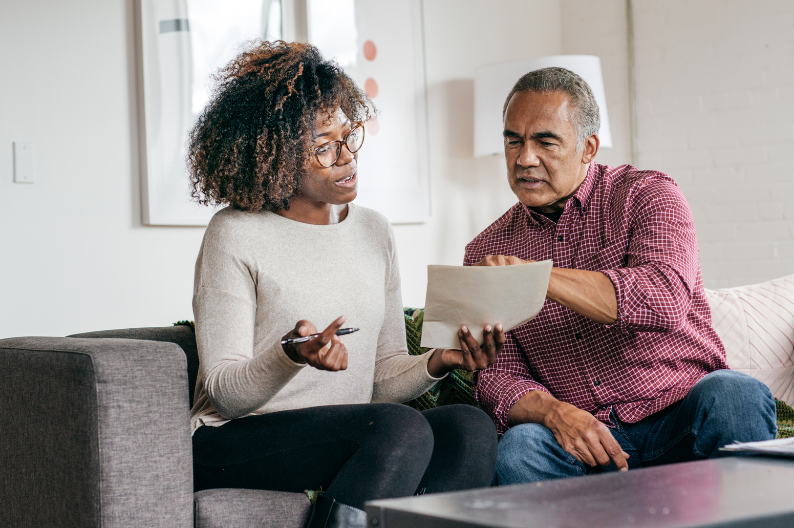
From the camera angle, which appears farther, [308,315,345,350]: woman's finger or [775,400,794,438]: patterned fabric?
[775,400,794,438]: patterned fabric

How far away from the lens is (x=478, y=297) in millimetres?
1352

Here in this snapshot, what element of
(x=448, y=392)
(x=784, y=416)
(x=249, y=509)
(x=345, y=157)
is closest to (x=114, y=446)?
(x=249, y=509)

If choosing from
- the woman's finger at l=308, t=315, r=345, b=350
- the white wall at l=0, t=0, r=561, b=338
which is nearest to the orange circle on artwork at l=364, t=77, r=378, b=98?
the white wall at l=0, t=0, r=561, b=338

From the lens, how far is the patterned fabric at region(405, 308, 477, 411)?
1.91 m

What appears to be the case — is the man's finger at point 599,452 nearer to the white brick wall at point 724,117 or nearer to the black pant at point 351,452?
the black pant at point 351,452

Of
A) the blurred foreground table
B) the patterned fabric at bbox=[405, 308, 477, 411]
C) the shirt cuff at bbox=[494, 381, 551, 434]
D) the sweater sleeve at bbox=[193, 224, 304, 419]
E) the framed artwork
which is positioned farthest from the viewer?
the framed artwork

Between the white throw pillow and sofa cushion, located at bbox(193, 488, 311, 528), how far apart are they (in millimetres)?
1274

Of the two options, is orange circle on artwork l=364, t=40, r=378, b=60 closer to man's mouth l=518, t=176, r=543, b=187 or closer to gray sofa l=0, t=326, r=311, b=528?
man's mouth l=518, t=176, r=543, b=187

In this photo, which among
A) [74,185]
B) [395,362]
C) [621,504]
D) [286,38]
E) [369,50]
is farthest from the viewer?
[369,50]

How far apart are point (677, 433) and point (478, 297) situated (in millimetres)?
545

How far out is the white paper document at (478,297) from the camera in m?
1.31

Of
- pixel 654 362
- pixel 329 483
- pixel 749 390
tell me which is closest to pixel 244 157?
pixel 329 483

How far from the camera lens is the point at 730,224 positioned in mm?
3400

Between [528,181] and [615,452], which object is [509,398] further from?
[528,181]
